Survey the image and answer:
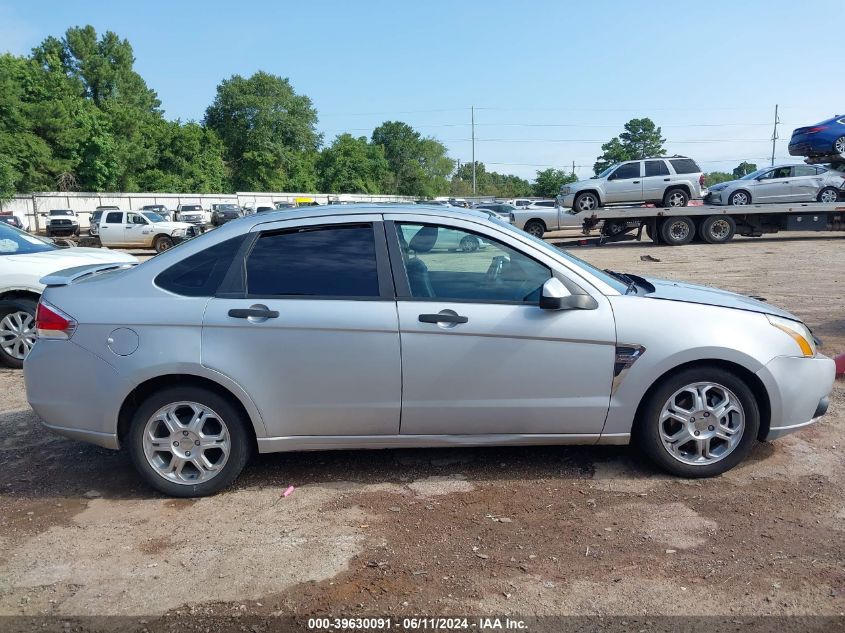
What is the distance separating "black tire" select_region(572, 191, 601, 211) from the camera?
21.7m

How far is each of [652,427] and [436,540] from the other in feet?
4.90

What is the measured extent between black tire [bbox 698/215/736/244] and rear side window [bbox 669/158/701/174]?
6.07 feet

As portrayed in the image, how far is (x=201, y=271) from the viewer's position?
4.09 metres

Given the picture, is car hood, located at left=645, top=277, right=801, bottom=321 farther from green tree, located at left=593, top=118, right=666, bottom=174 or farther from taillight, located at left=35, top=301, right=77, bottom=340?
green tree, located at left=593, top=118, right=666, bottom=174

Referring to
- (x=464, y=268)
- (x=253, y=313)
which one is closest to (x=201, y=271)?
(x=253, y=313)

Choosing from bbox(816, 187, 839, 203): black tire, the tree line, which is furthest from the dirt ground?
the tree line

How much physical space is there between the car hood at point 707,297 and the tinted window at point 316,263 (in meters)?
1.75

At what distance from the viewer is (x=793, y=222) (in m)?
20.5

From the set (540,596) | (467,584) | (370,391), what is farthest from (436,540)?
(370,391)

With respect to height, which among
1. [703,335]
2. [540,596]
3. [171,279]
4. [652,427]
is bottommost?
[540,596]

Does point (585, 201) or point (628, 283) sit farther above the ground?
point (585, 201)

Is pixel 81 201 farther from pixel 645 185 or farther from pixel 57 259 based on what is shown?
pixel 57 259

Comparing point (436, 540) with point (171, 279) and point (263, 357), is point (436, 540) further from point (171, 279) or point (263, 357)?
point (171, 279)

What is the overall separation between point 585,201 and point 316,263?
18895mm
